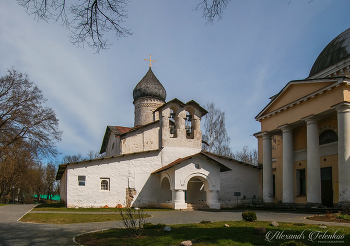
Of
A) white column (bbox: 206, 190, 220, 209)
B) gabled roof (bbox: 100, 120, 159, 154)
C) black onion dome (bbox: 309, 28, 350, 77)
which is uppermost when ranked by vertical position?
black onion dome (bbox: 309, 28, 350, 77)

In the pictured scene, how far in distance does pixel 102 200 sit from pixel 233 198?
35.0ft

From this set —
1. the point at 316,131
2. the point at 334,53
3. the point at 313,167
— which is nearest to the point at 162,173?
the point at 313,167

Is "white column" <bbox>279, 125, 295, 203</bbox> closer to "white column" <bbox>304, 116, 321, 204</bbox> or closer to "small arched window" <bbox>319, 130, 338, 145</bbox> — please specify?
"white column" <bbox>304, 116, 321, 204</bbox>

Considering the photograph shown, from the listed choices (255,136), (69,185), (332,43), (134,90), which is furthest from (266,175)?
(134,90)

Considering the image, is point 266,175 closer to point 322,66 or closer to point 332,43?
point 322,66

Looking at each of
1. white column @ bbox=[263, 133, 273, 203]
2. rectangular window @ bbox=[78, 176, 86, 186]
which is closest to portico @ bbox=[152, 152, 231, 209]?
white column @ bbox=[263, 133, 273, 203]

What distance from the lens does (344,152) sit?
53.0ft

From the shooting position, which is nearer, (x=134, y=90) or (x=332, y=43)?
(x=332, y=43)

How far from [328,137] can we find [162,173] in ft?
39.4

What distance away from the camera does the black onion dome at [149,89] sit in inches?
1336

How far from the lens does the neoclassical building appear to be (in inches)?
648

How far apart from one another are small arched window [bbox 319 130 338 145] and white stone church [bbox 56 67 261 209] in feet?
22.4

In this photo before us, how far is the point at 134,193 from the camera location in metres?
24.3

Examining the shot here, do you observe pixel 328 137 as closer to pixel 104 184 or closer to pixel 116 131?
pixel 104 184
